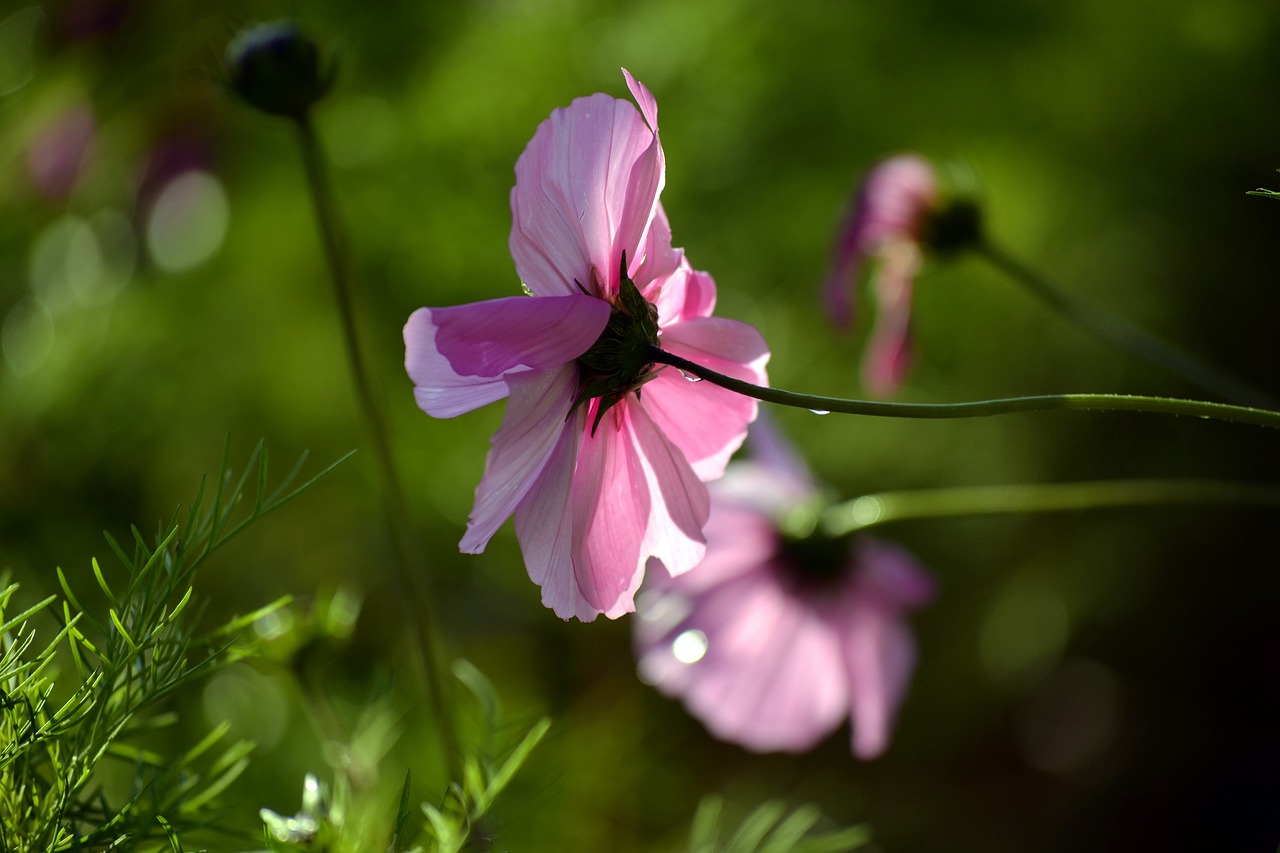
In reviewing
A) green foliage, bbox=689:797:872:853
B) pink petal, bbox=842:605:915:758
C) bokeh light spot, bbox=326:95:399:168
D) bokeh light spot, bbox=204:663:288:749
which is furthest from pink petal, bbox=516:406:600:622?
bokeh light spot, bbox=326:95:399:168

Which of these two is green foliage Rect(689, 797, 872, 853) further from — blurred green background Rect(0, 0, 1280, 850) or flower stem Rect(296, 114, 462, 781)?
blurred green background Rect(0, 0, 1280, 850)

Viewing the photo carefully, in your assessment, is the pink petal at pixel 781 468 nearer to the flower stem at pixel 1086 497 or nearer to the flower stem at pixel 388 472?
the flower stem at pixel 1086 497

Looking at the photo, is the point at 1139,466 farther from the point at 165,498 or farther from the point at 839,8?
the point at 165,498

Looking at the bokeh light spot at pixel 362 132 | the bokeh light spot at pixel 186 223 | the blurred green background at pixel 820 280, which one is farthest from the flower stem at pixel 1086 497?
the bokeh light spot at pixel 186 223

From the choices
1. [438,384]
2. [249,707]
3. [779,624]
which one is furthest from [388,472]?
[249,707]

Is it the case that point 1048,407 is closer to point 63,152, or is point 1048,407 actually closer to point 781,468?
point 781,468

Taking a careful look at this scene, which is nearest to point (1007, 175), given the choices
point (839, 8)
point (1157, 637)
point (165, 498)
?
point (839, 8)

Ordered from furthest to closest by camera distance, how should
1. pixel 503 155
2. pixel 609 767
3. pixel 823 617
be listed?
pixel 503 155 → pixel 609 767 → pixel 823 617

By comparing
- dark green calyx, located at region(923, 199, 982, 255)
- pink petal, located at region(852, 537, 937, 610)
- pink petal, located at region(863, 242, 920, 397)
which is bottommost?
pink petal, located at region(852, 537, 937, 610)
